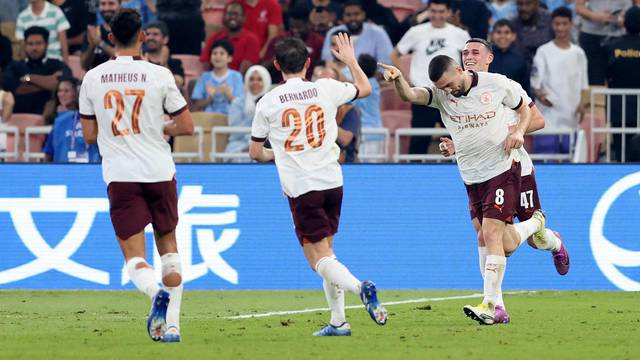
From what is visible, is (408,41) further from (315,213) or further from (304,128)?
(315,213)

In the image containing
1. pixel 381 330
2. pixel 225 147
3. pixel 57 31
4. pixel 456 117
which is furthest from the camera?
pixel 57 31

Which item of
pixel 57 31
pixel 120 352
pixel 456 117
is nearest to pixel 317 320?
pixel 456 117


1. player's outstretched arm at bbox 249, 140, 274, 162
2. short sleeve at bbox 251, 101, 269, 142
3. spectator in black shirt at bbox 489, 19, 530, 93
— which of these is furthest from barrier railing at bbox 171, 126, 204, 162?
short sleeve at bbox 251, 101, 269, 142

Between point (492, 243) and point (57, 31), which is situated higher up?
point (57, 31)

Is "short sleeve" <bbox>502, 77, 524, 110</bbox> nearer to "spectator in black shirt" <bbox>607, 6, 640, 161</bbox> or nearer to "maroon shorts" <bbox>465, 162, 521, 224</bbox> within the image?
"maroon shorts" <bbox>465, 162, 521, 224</bbox>

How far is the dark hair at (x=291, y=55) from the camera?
1043 centimetres

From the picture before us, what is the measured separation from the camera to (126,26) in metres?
9.75

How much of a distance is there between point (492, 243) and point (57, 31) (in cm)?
1148

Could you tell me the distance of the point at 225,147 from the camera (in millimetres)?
18953

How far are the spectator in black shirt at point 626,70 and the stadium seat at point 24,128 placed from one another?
25.8 ft

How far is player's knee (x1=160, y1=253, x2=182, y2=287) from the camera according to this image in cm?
996

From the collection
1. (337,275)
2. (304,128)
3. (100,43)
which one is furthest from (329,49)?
(337,275)

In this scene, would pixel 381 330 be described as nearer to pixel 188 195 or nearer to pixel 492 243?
pixel 492 243

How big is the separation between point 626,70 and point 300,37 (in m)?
4.81
